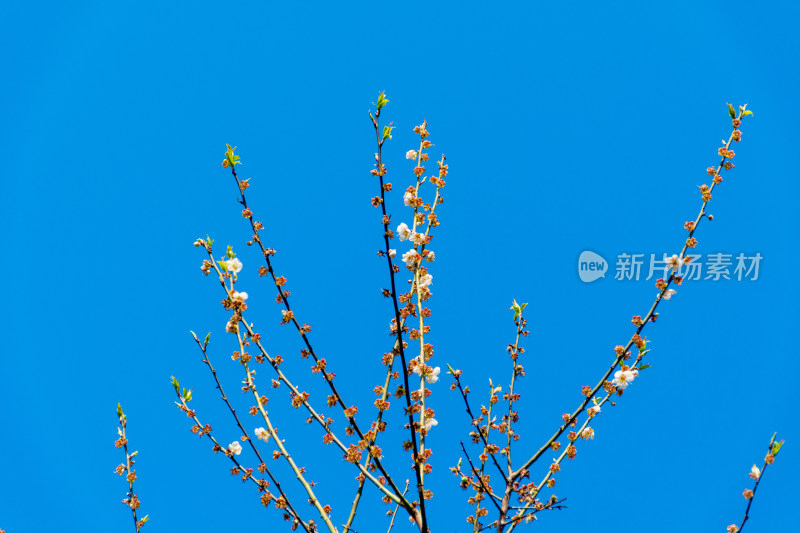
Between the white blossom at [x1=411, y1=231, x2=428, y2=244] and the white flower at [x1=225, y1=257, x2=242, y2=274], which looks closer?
the white blossom at [x1=411, y1=231, x2=428, y2=244]

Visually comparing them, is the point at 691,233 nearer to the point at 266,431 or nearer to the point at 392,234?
the point at 392,234

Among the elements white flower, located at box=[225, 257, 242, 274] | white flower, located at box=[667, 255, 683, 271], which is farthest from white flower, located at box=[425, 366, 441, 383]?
white flower, located at box=[667, 255, 683, 271]

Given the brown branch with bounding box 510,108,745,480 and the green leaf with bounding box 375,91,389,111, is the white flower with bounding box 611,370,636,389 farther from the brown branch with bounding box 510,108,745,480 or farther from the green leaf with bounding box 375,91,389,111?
the green leaf with bounding box 375,91,389,111

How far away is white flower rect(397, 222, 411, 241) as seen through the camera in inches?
157

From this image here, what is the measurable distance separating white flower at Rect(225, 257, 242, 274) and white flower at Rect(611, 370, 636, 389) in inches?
116

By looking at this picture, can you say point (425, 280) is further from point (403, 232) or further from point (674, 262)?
point (674, 262)

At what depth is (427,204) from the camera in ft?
13.4

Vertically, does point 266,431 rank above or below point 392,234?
below

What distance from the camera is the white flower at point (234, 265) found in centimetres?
427

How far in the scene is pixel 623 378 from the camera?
13.6 ft

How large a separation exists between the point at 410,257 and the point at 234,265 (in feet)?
4.62

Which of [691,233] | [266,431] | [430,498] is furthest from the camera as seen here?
[266,431]

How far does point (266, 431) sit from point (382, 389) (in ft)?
3.72

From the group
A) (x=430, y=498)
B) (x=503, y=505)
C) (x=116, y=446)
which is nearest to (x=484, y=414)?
(x=503, y=505)
